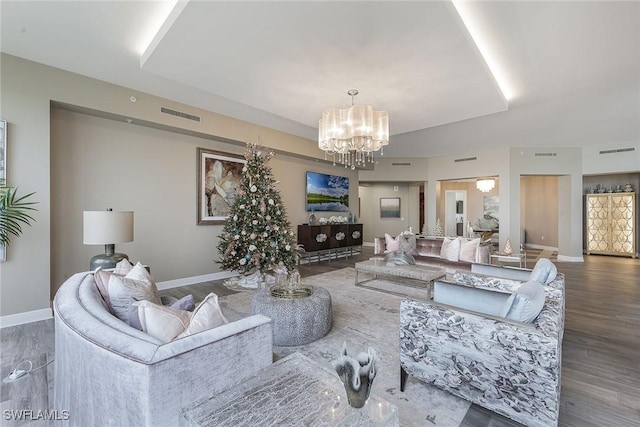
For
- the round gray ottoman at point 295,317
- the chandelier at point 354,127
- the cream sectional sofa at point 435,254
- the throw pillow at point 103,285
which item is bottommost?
the round gray ottoman at point 295,317

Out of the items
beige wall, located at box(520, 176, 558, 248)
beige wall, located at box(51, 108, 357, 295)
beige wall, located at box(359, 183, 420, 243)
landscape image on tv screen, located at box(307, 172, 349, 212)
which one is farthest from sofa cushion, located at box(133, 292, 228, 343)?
beige wall, located at box(520, 176, 558, 248)

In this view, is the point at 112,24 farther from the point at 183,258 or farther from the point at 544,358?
the point at 544,358

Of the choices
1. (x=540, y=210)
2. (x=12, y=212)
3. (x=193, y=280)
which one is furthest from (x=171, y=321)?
(x=540, y=210)

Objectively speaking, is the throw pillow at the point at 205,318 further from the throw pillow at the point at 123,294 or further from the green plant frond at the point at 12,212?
the green plant frond at the point at 12,212

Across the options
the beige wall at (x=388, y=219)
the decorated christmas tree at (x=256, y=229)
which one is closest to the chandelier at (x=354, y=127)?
the decorated christmas tree at (x=256, y=229)

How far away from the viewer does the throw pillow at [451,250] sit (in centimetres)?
512

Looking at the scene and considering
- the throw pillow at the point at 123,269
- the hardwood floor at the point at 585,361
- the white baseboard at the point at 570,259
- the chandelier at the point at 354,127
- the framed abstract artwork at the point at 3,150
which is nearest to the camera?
the hardwood floor at the point at 585,361

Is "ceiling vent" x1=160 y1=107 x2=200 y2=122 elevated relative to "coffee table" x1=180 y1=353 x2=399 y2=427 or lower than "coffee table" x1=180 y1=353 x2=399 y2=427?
elevated

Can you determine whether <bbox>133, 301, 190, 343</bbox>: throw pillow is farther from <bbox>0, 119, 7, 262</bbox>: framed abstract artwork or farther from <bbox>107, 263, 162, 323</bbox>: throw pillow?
<bbox>0, 119, 7, 262</bbox>: framed abstract artwork

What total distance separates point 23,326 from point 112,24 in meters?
3.45

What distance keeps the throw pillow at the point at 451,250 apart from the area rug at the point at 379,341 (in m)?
1.12

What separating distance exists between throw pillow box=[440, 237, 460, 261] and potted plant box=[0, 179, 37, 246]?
609 cm

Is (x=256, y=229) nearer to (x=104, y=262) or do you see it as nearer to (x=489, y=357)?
(x=104, y=262)

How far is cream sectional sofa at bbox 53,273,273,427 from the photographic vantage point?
3.31 feet
